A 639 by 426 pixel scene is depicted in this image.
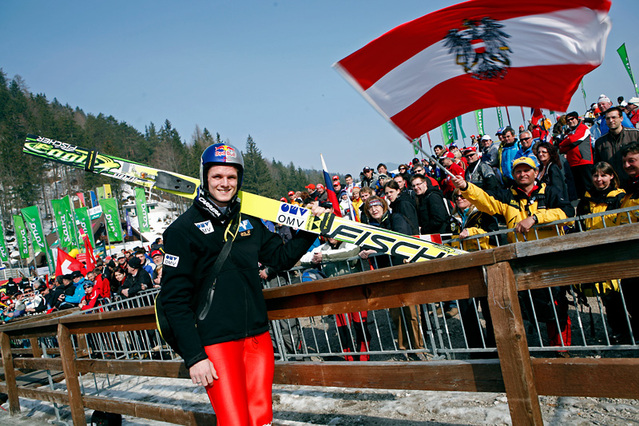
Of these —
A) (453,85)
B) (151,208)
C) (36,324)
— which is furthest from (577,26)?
(151,208)

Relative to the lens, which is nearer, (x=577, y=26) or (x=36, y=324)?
(x=577, y=26)

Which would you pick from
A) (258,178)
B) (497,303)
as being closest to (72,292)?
(497,303)

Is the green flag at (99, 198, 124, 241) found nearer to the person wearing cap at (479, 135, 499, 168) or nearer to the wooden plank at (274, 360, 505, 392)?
the person wearing cap at (479, 135, 499, 168)

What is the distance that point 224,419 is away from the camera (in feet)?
8.40

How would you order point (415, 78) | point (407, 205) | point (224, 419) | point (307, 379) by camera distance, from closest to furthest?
point (224, 419)
point (307, 379)
point (415, 78)
point (407, 205)

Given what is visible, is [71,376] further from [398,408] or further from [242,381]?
[398,408]

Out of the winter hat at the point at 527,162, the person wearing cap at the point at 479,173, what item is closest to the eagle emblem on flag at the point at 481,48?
the winter hat at the point at 527,162

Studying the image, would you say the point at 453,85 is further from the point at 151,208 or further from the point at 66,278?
the point at 151,208

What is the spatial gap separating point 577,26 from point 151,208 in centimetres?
8869

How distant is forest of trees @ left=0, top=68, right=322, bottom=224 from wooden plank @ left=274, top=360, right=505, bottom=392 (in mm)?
67074

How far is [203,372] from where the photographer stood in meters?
2.50

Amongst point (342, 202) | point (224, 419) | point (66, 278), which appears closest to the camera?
point (224, 419)

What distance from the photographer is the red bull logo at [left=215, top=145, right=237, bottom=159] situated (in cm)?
285

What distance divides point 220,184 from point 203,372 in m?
1.18
